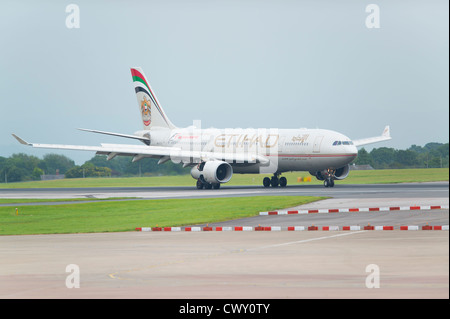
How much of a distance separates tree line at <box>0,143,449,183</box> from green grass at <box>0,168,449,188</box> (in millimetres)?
990

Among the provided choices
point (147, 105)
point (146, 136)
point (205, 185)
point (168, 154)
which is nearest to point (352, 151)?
point (205, 185)

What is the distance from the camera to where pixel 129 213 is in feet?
127

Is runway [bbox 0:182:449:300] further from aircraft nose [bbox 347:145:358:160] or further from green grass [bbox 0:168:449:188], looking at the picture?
green grass [bbox 0:168:449:188]

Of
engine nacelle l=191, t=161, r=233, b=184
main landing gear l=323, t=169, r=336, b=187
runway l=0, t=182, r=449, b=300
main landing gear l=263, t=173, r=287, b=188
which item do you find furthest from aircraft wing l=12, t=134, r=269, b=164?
runway l=0, t=182, r=449, b=300

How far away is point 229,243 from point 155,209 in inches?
692

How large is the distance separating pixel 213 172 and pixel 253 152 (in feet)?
17.2

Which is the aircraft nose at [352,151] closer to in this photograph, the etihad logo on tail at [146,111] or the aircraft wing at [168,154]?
the aircraft wing at [168,154]

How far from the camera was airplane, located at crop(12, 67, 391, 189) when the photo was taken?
61531mm

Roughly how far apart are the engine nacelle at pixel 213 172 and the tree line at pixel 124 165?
48.0 ft

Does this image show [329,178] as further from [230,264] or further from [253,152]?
[230,264]

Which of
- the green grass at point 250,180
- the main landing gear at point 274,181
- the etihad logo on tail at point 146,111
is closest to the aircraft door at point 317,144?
the main landing gear at point 274,181

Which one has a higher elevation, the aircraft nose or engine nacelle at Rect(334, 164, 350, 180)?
the aircraft nose
